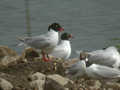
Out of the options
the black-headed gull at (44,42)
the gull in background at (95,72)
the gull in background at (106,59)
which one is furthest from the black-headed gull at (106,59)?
the black-headed gull at (44,42)

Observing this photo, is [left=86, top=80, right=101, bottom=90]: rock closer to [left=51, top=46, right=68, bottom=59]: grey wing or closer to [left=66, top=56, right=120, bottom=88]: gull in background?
[left=66, top=56, right=120, bottom=88]: gull in background

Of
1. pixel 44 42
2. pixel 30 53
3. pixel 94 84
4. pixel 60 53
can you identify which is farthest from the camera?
pixel 60 53

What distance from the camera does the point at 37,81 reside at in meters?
7.12

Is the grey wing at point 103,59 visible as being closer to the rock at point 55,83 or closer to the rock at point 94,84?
the rock at point 94,84

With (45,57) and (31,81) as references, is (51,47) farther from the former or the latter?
(31,81)

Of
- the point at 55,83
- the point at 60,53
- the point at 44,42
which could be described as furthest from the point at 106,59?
the point at 55,83

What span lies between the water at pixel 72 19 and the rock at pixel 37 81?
A: 6109mm

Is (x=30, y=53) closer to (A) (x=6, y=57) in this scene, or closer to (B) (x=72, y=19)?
(A) (x=6, y=57)

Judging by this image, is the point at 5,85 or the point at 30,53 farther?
the point at 30,53

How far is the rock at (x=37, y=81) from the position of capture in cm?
702

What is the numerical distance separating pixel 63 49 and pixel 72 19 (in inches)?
193

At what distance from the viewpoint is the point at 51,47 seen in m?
9.46

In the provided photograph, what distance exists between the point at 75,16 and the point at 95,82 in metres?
8.46

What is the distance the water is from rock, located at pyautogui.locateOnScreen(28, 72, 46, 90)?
6109mm
